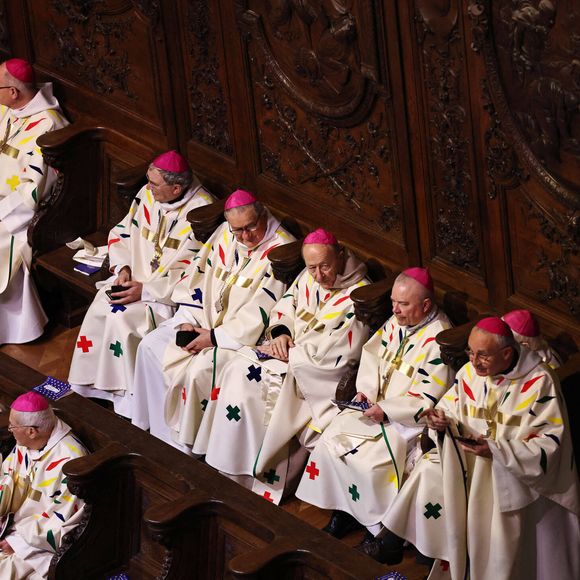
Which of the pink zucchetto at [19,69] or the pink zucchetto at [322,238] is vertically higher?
the pink zucchetto at [19,69]

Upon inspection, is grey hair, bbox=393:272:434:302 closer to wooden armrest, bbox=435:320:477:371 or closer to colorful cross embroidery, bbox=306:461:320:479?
wooden armrest, bbox=435:320:477:371

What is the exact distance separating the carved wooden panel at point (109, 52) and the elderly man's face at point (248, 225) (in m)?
1.10

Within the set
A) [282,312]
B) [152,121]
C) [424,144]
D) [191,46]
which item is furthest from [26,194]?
[424,144]

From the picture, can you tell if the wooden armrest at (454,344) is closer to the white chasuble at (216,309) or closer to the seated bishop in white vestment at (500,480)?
the seated bishop in white vestment at (500,480)

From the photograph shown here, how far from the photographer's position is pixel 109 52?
368 inches

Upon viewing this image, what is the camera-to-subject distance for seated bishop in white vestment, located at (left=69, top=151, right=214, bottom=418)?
28.5ft

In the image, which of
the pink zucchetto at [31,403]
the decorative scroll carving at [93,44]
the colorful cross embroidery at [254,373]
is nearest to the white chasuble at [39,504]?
the pink zucchetto at [31,403]

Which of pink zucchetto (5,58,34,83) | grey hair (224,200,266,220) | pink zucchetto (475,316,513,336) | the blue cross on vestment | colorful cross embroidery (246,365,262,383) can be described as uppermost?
pink zucchetto (5,58,34,83)

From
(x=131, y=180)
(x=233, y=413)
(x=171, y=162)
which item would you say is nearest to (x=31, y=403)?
(x=233, y=413)

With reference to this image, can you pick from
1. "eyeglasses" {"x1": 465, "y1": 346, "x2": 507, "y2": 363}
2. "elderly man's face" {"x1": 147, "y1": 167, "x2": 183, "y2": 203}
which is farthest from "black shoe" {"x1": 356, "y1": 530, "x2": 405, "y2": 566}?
"elderly man's face" {"x1": 147, "y1": 167, "x2": 183, "y2": 203}

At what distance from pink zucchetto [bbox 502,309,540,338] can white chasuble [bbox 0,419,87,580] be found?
2074 millimetres

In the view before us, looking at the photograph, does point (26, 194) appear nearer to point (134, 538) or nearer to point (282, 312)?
point (282, 312)

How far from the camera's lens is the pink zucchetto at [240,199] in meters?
8.30

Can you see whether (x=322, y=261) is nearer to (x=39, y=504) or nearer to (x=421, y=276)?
(x=421, y=276)
